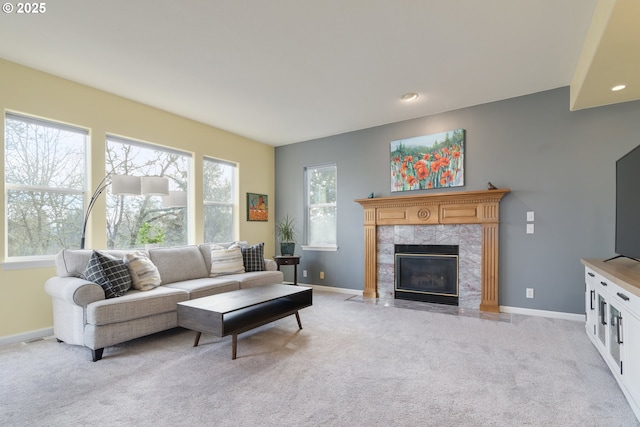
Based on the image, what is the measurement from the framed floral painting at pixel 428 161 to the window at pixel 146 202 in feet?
10.1

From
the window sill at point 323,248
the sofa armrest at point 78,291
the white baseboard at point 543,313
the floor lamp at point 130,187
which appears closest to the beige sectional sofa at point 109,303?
the sofa armrest at point 78,291

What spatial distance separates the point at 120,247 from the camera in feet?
12.8

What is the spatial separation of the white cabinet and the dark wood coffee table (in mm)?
2440

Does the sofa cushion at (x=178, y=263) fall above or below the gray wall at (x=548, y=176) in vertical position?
below

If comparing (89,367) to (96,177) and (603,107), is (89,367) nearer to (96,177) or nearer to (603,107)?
(96,177)

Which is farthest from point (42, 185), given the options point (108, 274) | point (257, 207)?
point (257, 207)

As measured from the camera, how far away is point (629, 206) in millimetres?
2371

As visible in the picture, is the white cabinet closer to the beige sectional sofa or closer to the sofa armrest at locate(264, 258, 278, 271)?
the beige sectional sofa

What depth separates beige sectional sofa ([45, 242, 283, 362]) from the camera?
2.59 metres

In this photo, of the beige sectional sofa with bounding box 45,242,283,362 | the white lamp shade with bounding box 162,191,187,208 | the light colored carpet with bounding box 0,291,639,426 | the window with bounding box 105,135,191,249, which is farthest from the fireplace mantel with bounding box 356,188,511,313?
the window with bounding box 105,135,191,249

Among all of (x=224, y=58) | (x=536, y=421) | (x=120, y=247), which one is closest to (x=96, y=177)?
(x=120, y=247)

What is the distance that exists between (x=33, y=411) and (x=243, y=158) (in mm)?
4308

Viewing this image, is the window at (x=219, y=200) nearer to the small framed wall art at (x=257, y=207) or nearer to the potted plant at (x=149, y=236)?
the small framed wall art at (x=257, y=207)

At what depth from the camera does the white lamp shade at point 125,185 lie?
3.16m
